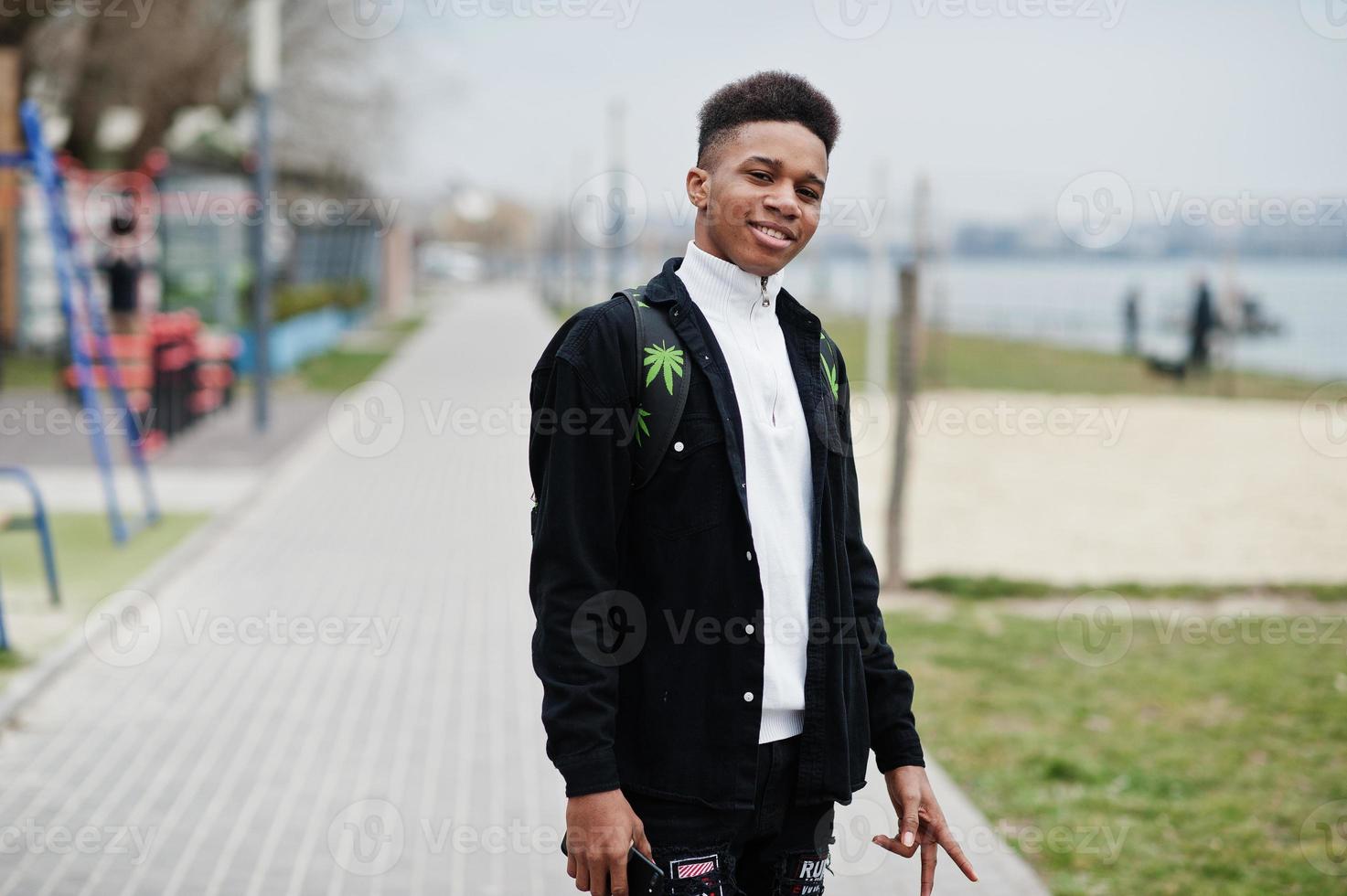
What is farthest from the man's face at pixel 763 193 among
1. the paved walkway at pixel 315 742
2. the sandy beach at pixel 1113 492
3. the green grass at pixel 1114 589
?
the sandy beach at pixel 1113 492

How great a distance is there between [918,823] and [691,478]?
2.51 ft

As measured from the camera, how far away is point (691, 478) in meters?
2.32

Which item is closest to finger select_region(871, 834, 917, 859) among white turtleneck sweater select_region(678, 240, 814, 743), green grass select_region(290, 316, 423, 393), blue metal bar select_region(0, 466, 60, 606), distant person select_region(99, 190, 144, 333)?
white turtleneck sweater select_region(678, 240, 814, 743)

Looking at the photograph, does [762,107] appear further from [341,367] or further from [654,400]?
[341,367]

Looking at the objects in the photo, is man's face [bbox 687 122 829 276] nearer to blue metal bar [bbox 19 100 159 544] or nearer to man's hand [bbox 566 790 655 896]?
man's hand [bbox 566 790 655 896]

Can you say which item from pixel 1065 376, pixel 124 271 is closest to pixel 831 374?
pixel 124 271

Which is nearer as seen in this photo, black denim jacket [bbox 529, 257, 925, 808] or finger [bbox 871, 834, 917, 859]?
black denim jacket [bbox 529, 257, 925, 808]

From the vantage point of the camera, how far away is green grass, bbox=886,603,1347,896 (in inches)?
189

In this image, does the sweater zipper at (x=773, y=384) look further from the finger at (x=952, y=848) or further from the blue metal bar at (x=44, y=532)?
the blue metal bar at (x=44, y=532)

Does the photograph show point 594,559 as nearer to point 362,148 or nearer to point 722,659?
point 722,659

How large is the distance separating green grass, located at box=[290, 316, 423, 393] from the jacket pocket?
18533 millimetres

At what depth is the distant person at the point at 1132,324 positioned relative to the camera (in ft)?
100

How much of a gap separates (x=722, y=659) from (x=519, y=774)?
11.0ft

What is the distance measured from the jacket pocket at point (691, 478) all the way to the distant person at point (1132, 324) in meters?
29.7
